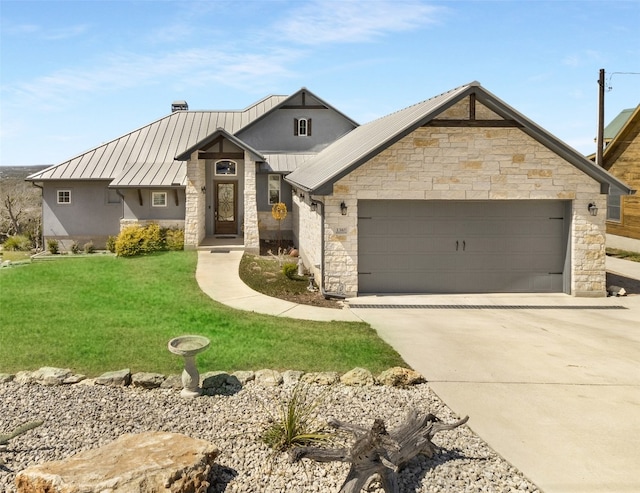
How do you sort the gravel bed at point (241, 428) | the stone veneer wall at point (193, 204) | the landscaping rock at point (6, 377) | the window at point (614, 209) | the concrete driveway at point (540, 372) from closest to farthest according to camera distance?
the gravel bed at point (241, 428) → the concrete driveway at point (540, 372) → the landscaping rock at point (6, 377) → the stone veneer wall at point (193, 204) → the window at point (614, 209)

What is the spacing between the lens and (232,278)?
16.5m

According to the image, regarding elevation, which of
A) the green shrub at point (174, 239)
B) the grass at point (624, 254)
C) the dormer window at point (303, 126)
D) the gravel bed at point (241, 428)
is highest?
the dormer window at point (303, 126)

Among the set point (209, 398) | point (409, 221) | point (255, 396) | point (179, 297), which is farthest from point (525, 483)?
point (179, 297)

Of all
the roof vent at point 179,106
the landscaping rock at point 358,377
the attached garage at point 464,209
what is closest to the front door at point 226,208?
the attached garage at point 464,209

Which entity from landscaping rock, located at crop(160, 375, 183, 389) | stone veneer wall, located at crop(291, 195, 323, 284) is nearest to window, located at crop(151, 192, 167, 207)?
stone veneer wall, located at crop(291, 195, 323, 284)

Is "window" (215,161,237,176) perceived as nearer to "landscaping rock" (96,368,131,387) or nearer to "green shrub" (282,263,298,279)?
"green shrub" (282,263,298,279)

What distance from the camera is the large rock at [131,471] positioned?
472cm

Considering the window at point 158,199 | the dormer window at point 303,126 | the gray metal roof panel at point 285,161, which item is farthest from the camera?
the dormer window at point 303,126

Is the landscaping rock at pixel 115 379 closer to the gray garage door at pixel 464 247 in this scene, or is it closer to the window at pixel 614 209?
the gray garage door at pixel 464 247

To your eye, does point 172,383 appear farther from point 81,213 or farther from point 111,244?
point 81,213

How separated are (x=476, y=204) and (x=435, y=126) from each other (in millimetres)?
2657

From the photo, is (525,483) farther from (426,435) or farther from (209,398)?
(209,398)

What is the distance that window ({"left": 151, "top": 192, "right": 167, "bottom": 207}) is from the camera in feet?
79.8

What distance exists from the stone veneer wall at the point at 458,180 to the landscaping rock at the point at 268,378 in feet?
20.4
